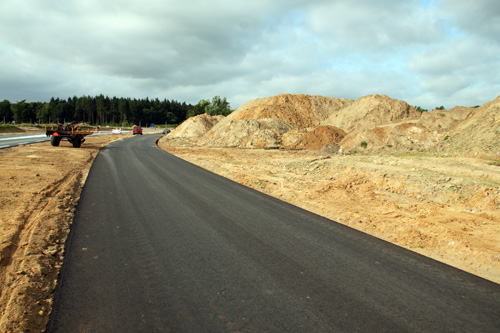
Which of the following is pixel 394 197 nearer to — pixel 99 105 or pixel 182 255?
pixel 182 255

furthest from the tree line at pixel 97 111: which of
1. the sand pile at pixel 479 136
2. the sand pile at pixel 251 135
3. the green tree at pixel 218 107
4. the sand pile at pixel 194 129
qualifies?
the sand pile at pixel 479 136

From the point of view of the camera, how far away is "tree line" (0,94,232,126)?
119188 mm

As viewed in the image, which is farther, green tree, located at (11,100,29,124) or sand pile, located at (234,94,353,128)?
green tree, located at (11,100,29,124)

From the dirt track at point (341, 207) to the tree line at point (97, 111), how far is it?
98029mm

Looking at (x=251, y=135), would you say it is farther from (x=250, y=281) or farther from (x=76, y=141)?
(x=250, y=281)

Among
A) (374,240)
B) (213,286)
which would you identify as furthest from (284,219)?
(213,286)

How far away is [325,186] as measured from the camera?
12.1 meters

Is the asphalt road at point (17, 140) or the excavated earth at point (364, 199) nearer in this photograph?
the excavated earth at point (364, 199)

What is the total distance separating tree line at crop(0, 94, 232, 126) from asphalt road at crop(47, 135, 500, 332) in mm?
104798

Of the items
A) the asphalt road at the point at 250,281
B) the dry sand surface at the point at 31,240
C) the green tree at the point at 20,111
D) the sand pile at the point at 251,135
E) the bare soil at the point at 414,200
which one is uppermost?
the green tree at the point at 20,111

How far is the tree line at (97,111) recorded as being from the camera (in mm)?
119188

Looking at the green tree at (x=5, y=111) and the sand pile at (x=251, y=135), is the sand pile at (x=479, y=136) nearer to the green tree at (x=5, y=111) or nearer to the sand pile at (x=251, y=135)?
the sand pile at (x=251, y=135)

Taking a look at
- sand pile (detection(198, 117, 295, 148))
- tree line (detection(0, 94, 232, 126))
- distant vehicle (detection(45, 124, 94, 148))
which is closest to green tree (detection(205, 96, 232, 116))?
tree line (detection(0, 94, 232, 126))

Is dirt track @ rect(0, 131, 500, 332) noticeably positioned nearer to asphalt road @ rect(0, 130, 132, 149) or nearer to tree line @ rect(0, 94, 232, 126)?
asphalt road @ rect(0, 130, 132, 149)
